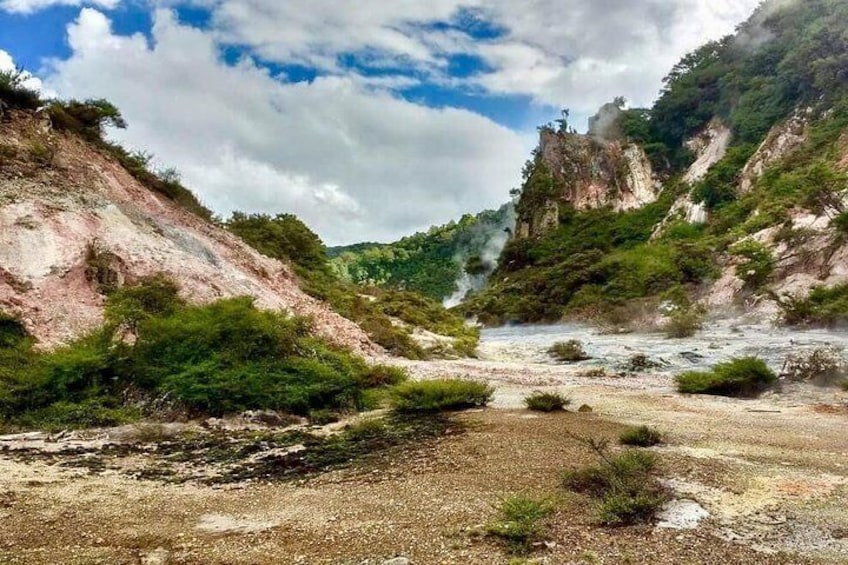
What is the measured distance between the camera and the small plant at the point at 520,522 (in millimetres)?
6230

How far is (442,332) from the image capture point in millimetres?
38562

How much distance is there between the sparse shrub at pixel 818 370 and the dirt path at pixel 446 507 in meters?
5.75

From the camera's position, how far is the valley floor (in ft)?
20.2

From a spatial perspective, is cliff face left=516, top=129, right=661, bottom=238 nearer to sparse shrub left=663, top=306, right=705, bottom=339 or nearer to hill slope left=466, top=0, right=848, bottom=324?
hill slope left=466, top=0, right=848, bottom=324

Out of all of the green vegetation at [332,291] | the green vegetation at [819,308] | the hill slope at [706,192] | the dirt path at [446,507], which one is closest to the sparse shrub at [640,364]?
the green vegetation at [332,291]

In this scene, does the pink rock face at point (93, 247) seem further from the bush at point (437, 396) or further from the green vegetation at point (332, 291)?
the bush at point (437, 396)

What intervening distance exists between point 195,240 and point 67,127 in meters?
8.06

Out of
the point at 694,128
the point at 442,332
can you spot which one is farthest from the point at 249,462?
the point at 694,128

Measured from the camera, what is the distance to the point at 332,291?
3422 cm

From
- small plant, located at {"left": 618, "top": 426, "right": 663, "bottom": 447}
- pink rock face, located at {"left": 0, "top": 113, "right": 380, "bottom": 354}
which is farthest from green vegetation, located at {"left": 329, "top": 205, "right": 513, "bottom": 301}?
small plant, located at {"left": 618, "top": 426, "right": 663, "bottom": 447}

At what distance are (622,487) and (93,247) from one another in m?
20.3

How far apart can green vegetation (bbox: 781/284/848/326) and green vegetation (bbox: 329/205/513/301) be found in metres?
85.6

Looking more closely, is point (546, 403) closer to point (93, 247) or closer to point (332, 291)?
point (93, 247)

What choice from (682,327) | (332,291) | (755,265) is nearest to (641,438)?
(332,291)
